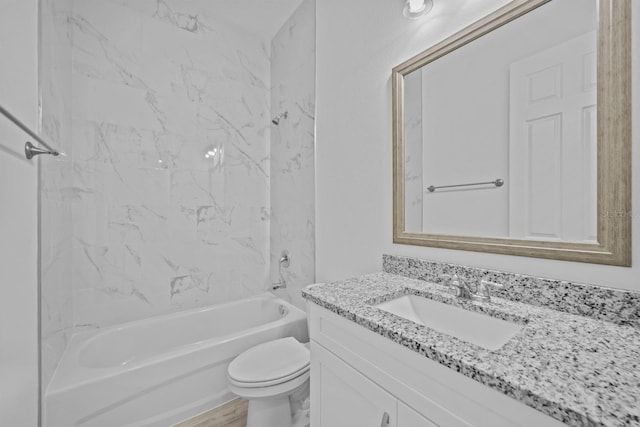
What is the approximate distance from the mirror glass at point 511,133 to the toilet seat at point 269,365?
0.92 meters

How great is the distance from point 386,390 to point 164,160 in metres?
2.11

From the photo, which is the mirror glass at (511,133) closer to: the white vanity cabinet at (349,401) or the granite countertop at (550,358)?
the granite countertop at (550,358)

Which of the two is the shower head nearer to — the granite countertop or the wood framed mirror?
the wood framed mirror

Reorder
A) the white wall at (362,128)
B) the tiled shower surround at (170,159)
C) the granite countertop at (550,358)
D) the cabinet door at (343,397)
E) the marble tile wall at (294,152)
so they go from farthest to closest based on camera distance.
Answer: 1. the marble tile wall at (294,152)
2. the tiled shower surround at (170,159)
3. the white wall at (362,128)
4. the cabinet door at (343,397)
5. the granite countertop at (550,358)

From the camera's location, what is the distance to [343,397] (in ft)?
2.83

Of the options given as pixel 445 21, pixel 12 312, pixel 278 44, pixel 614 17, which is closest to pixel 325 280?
pixel 12 312

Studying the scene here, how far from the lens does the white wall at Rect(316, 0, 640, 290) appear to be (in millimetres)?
1114

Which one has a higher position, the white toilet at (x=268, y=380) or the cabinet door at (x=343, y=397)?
the cabinet door at (x=343, y=397)

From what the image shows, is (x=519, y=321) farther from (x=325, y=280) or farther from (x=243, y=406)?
(x=243, y=406)

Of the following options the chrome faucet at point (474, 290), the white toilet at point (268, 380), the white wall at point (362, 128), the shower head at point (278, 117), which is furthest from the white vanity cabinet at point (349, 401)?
the shower head at point (278, 117)

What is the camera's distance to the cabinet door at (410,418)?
628 mm

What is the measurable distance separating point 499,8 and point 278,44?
77.5 inches

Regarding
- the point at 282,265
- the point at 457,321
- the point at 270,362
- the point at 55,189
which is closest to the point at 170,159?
the point at 55,189

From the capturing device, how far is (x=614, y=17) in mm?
719
